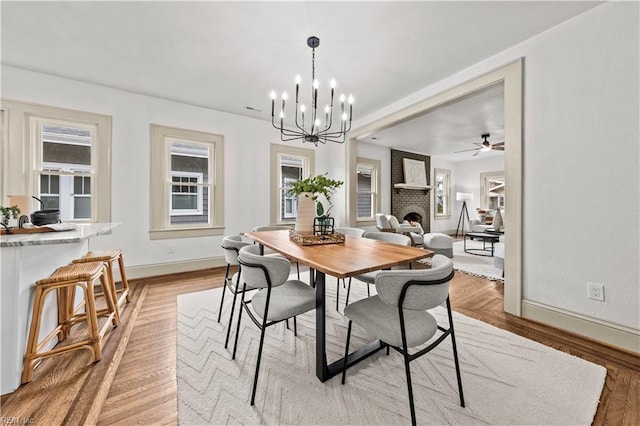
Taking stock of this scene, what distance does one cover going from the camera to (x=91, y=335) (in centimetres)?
167

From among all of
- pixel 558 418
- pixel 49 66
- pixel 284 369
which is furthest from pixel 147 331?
pixel 49 66

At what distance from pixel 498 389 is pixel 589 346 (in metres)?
1.12

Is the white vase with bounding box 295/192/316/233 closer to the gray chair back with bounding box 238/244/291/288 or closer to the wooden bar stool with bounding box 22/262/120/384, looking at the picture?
the gray chair back with bounding box 238/244/291/288

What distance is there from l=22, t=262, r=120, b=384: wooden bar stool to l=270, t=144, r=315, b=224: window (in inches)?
114

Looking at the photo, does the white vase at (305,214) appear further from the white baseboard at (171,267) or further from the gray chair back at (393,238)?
the white baseboard at (171,267)

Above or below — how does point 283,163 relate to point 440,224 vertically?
above

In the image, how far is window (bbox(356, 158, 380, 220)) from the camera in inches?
249

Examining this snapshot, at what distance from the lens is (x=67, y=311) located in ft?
6.48

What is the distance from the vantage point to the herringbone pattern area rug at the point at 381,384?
4.08 feet

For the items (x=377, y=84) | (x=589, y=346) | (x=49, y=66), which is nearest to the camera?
(x=589, y=346)

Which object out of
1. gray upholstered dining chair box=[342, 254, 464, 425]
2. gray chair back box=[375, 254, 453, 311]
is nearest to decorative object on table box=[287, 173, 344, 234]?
gray upholstered dining chair box=[342, 254, 464, 425]

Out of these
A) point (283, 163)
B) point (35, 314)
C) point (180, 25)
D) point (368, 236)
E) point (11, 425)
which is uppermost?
point (180, 25)

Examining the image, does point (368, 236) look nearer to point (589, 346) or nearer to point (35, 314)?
point (589, 346)

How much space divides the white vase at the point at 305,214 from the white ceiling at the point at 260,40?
1489 mm
